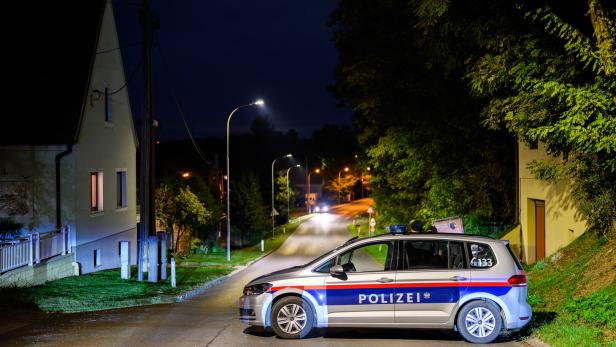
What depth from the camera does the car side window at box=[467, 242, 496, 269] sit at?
959cm

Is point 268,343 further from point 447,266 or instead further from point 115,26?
point 115,26

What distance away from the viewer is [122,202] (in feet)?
88.8

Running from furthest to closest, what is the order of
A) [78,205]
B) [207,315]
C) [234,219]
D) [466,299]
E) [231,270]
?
[234,219] → [231,270] → [78,205] → [207,315] → [466,299]

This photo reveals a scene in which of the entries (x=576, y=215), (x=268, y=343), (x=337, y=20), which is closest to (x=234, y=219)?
(x=337, y=20)

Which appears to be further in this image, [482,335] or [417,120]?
[417,120]

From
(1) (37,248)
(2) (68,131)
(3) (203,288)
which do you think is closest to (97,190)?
(2) (68,131)

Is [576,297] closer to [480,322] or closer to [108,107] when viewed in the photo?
[480,322]

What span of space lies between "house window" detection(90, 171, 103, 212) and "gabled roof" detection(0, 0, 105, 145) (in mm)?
3108

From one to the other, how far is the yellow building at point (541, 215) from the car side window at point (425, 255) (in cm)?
900

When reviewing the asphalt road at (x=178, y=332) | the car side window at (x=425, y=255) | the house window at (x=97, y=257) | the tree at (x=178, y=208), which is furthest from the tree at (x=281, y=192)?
the car side window at (x=425, y=255)

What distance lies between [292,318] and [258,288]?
72cm

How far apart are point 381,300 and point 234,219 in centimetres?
5315

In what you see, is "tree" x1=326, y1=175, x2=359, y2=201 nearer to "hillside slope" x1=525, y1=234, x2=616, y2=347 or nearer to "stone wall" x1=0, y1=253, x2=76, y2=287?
"stone wall" x1=0, y1=253, x2=76, y2=287

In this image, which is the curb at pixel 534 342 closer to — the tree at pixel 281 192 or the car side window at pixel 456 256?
the car side window at pixel 456 256
